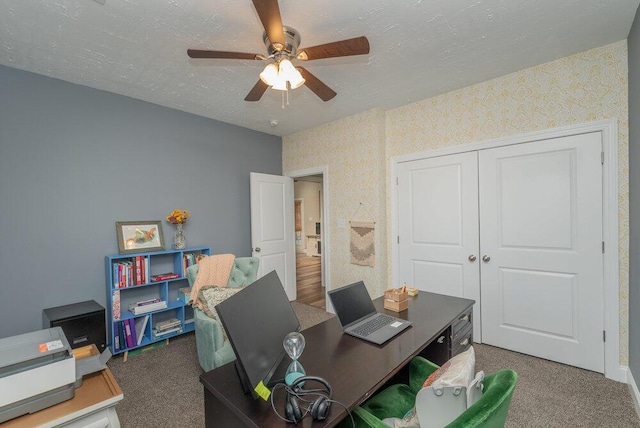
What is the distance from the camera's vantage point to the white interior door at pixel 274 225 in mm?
4066

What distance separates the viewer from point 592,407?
196 centimetres

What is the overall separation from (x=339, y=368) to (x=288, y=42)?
6.45ft

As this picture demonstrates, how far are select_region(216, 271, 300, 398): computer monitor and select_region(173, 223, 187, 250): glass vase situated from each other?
94.1 inches

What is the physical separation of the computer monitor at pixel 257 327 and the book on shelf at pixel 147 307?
7.54 feet

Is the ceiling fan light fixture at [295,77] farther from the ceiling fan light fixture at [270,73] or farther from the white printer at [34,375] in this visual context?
the white printer at [34,375]

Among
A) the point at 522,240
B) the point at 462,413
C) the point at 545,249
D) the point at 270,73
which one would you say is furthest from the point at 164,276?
the point at 545,249

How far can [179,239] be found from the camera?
11.0 feet

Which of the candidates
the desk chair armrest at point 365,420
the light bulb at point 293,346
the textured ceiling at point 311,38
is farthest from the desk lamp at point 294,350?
the textured ceiling at point 311,38

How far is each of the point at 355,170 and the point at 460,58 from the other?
5.50 feet

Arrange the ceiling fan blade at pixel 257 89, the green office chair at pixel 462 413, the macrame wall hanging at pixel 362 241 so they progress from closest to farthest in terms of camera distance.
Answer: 1. the green office chair at pixel 462 413
2. the ceiling fan blade at pixel 257 89
3. the macrame wall hanging at pixel 362 241

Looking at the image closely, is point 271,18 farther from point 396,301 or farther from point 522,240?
point 522,240

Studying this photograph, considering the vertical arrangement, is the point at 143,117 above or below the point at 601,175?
above

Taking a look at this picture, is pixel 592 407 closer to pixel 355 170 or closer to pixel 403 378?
pixel 403 378

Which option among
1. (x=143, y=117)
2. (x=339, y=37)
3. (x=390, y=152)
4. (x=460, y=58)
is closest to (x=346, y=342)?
(x=339, y=37)
